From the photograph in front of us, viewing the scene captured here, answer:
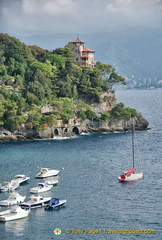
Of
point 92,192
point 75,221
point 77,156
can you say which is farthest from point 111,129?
point 75,221

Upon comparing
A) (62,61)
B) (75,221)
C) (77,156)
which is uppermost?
(62,61)

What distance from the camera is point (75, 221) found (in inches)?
2228

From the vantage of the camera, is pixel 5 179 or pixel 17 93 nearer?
pixel 5 179

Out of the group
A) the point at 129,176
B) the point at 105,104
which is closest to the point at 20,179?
the point at 129,176

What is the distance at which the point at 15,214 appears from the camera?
58.1 metres

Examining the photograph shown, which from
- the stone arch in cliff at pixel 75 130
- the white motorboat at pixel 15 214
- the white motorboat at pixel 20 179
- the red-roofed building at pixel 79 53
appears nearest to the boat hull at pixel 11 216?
the white motorboat at pixel 15 214

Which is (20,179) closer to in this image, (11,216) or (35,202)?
(35,202)

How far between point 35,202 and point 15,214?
493 cm

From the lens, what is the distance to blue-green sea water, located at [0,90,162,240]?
54.7m

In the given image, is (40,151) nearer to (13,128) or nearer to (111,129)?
(13,128)

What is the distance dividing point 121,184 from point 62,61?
71161 mm

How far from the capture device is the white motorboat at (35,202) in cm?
6216

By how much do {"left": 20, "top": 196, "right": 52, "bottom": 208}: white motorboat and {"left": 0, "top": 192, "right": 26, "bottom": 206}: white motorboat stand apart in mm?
1468

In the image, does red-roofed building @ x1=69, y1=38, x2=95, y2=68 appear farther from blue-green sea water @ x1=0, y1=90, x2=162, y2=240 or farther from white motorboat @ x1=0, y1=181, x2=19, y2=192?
white motorboat @ x1=0, y1=181, x2=19, y2=192
